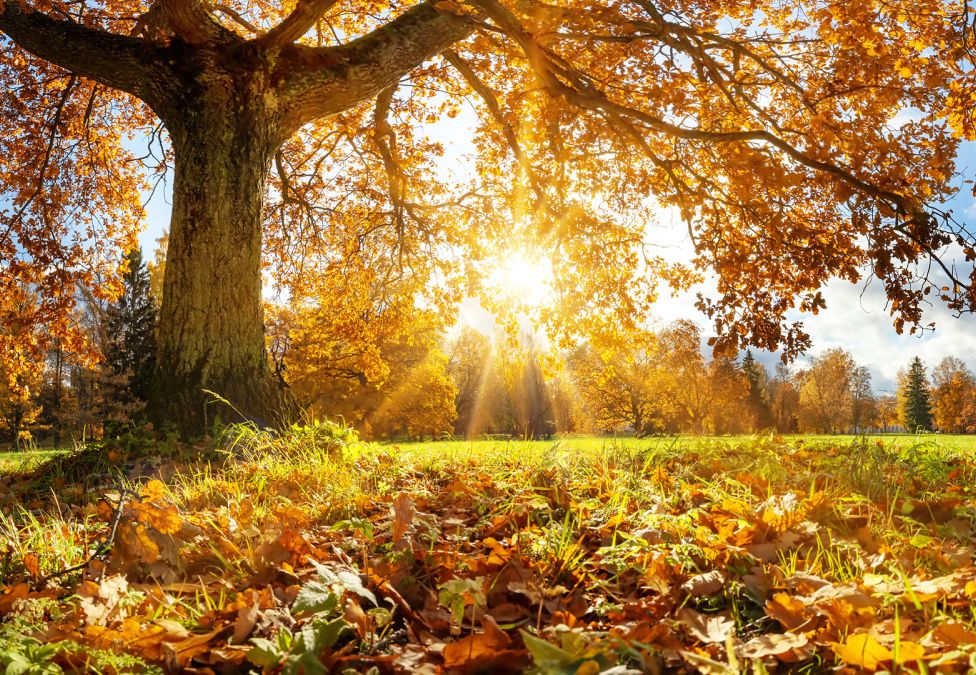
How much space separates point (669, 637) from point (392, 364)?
2524 centimetres

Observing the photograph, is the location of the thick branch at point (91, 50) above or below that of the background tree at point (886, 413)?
above

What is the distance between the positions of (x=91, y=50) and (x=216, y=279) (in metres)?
2.96

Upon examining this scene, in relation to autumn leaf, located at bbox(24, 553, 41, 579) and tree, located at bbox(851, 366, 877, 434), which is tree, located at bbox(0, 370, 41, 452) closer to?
autumn leaf, located at bbox(24, 553, 41, 579)

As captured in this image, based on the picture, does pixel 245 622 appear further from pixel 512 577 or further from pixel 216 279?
pixel 216 279

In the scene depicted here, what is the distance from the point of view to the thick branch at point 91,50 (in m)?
6.00

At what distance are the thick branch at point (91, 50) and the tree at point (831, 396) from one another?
58941 millimetres

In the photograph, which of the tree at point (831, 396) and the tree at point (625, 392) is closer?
the tree at point (625, 392)

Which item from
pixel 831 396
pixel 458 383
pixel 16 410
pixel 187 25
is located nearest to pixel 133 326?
pixel 16 410

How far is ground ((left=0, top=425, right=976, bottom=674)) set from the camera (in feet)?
4.44

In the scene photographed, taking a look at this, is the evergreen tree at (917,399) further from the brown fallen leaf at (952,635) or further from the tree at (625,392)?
the brown fallen leaf at (952,635)

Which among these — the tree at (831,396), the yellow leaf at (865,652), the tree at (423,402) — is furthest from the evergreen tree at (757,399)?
the yellow leaf at (865,652)

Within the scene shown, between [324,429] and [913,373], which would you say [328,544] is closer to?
[324,429]

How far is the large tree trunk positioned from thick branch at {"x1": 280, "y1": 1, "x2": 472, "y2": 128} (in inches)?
20.4

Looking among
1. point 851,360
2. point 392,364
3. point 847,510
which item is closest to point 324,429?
point 847,510
